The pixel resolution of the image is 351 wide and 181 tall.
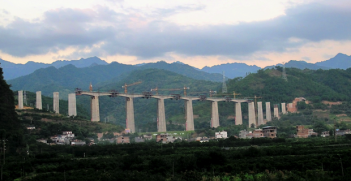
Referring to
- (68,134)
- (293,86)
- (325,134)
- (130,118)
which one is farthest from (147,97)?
(293,86)

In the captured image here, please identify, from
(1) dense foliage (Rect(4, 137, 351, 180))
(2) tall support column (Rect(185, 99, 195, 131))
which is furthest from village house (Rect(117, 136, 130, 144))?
(1) dense foliage (Rect(4, 137, 351, 180))

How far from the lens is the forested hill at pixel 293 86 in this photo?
147500mm

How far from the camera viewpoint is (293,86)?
155000 mm

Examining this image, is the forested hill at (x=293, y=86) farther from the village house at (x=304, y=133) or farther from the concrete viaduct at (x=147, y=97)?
the village house at (x=304, y=133)

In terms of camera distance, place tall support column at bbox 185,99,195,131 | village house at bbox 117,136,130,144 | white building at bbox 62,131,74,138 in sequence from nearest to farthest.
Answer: white building at bbox 62,131,74,138, village house at bbox 117,136,130,144, tall support column at bbox 185,99,195,131

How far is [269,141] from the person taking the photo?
220 ft

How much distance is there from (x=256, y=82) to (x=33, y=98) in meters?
76.1

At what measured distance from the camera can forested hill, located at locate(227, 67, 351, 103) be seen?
5807 inches

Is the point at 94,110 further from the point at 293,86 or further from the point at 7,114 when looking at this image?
the point at 293,86

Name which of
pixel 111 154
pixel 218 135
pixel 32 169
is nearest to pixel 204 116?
pixel 218 135

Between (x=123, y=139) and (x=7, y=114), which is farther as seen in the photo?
(x=123, y=139)

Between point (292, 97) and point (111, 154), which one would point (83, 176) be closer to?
point (111, 154)

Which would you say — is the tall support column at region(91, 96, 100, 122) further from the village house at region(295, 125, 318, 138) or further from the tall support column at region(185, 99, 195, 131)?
the village house at region(295, 125, 318, 138)

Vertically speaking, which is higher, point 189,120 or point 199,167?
point 189,120
